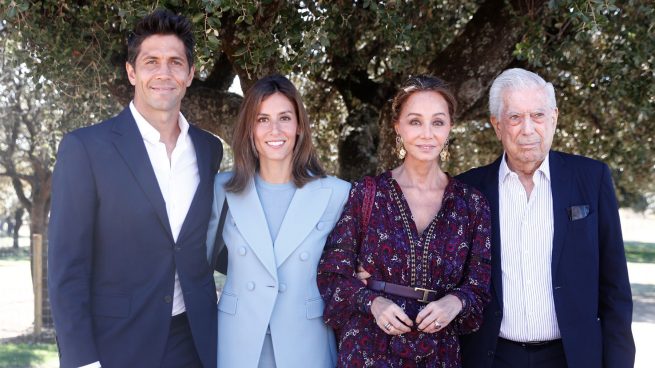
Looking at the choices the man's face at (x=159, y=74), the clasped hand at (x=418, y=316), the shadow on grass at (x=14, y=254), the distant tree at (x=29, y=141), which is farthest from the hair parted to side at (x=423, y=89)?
the shadow on grass at (x=14, y=254)

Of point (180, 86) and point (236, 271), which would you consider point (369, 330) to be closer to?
point (236, 271)

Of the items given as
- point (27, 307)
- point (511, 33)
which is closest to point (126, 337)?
point (511, 33)

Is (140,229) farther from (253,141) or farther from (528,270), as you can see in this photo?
(528,270)

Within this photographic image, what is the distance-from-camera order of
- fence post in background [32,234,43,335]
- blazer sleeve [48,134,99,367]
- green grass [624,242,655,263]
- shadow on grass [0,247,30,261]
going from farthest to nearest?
green grass [624,242,655,263] < shadow on grass [0,247,30,261] < fence post in background [32,234,43,335] < blazer sleeve [48,134,99,367]

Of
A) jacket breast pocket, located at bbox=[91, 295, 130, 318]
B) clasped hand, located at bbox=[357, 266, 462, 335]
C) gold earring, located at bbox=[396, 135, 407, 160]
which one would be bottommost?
clasped hand, located at bbox=[357, 266, 462, 335]

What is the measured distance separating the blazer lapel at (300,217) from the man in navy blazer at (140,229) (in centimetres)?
35

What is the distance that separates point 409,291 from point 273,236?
0.68 m

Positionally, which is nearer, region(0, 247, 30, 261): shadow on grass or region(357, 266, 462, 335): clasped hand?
region(357, 266, 462, 335): clasped hand

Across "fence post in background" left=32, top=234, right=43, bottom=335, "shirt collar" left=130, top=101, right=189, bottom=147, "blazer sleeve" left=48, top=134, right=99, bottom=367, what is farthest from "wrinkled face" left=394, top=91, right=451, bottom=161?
"fence post in background" left=32, top=234, right=43, bottom=335

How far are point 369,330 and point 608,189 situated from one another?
1.27 m

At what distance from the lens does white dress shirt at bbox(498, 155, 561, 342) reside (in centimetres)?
298

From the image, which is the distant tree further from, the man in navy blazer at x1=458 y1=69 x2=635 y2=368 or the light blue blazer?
the man in navy blazer at x1=458 y1=69 x2=635 y2=368

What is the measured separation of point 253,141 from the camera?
10.4 ft

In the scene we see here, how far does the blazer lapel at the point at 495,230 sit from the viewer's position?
300 cm
